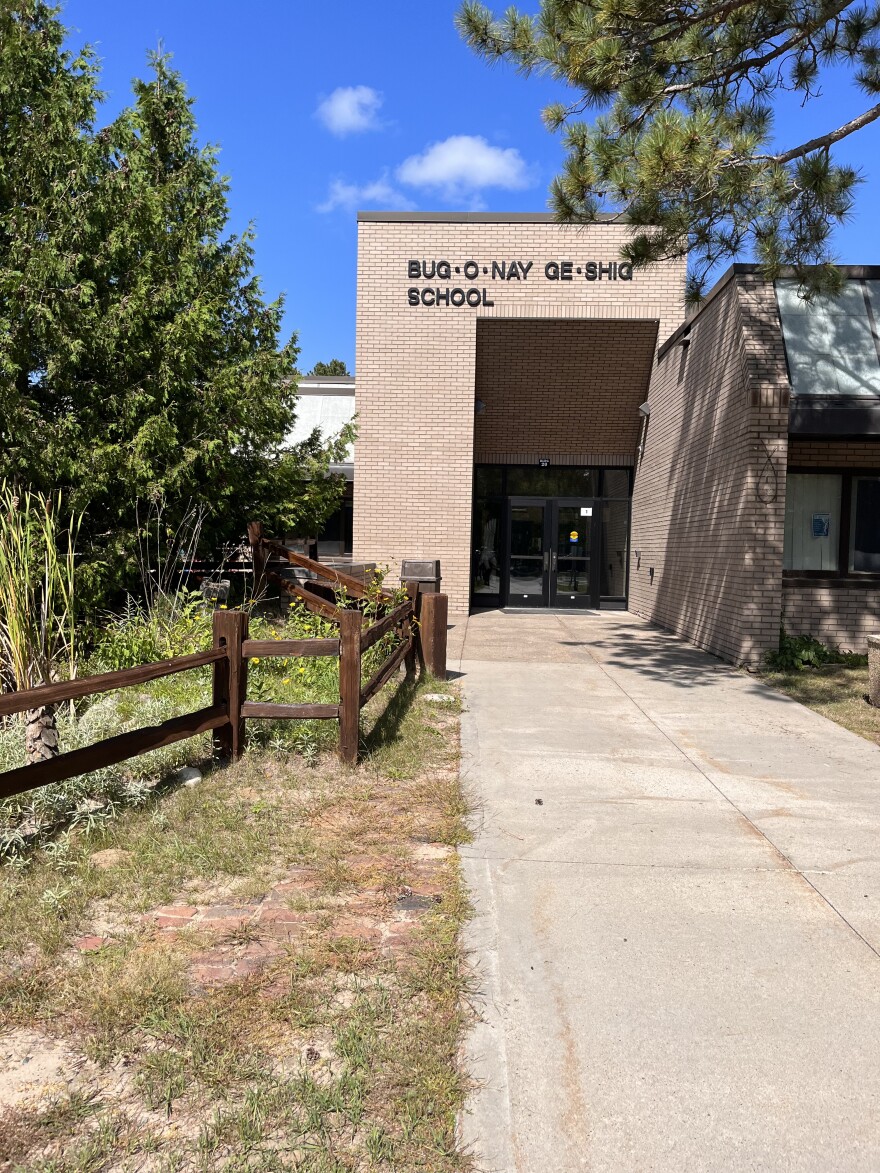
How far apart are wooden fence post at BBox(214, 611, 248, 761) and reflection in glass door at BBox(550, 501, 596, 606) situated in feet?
43.4

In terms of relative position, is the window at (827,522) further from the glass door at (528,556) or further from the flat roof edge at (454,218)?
the flat roof edge at (454,218)

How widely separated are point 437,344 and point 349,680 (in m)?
11.9

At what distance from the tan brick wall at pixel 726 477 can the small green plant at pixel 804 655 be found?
0.86ft

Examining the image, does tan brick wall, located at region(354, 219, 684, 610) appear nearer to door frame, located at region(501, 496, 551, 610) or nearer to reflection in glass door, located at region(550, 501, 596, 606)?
door frame, located at region(501, 496, 551, 610)

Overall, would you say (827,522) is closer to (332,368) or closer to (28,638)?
(28,638)

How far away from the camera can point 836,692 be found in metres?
8.81

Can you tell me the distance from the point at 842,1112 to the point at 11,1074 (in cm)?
252

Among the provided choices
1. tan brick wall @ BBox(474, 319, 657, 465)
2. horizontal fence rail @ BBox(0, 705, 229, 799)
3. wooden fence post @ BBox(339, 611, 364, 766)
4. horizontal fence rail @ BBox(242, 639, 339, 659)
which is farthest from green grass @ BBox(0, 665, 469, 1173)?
tan brick wall @ BBox(474, 319, 657, 465)

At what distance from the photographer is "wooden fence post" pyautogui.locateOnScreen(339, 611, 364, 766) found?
5.41 m

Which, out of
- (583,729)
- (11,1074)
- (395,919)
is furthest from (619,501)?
(11,1074)

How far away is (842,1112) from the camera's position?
2.39m

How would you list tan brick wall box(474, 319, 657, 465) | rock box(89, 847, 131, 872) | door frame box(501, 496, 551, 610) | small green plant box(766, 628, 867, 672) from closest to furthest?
rock box(89, 847, 131, 872), small green plant box(766, 628, 867, 672), tan brick wall box(474, 319, 657, 465), door frame box(501, 496, 551, 610)

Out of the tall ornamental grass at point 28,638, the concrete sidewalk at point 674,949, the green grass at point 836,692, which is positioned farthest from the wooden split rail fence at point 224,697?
the green grass at point 836,692

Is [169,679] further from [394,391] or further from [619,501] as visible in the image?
[619,501]
